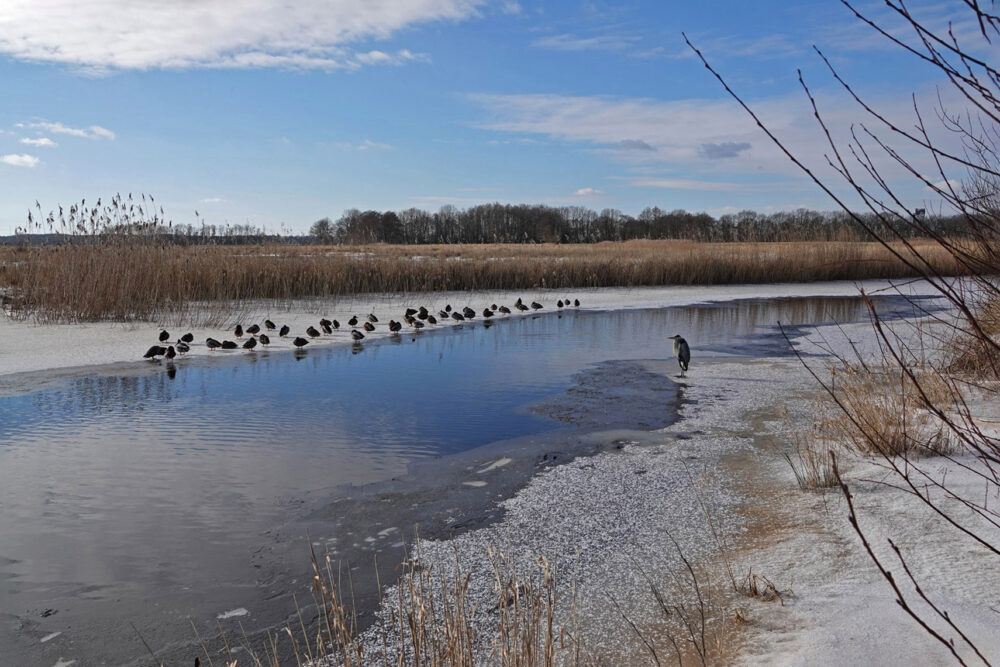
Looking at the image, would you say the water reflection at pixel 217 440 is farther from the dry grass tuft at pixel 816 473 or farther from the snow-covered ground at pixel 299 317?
the dry grass tuft at pixel 816 473

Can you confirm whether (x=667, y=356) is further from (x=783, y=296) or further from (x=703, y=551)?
(x=783, y=296)

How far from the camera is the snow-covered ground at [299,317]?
30.5 ft

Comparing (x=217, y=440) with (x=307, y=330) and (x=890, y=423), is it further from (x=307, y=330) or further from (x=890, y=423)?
(x=307, y=330)

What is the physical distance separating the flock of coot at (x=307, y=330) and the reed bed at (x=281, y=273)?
7.45 ft

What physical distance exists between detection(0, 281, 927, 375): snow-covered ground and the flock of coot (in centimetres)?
16

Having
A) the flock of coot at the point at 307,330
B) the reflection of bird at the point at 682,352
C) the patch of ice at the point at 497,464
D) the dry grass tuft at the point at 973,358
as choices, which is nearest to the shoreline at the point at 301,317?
the flock of coot at the point at 307,330

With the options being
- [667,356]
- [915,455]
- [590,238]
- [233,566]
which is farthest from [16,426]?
[590,238]

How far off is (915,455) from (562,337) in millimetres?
7929

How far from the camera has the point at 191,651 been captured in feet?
9.21

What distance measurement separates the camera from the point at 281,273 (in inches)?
651

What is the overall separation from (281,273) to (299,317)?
3.20 meters

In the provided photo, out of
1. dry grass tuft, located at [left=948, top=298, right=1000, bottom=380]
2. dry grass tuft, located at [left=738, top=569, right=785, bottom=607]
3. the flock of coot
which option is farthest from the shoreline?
dry grass tuft, located at [left=738, top=569, right=785, bottom=607]

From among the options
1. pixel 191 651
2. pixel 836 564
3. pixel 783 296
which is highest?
pixel 783 296

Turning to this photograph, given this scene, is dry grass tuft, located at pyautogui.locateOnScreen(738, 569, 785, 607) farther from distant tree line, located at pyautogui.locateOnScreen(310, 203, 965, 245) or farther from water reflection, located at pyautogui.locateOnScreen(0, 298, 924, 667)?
distant tree line, located at pyautogui.locateOnScreen(310, 203, 965, 245)
